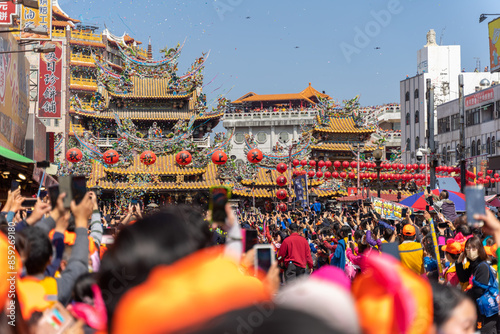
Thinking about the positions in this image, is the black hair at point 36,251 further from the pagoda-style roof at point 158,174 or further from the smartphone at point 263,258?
the pagoda-style roof at point 158,174

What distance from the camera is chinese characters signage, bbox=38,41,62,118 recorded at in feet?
81.9

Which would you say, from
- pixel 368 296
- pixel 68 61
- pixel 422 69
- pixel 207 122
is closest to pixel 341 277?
pixel 368 296

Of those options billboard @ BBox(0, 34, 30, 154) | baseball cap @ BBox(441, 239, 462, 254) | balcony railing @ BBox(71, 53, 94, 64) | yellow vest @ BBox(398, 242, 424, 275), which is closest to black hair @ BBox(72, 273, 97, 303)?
yellow vest @ BBox(398, 242, 424, 275)

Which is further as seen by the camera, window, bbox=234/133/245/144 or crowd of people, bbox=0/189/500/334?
window, bbox=234/133/245/144

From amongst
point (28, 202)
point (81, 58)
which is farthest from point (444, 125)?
point (28, 202)

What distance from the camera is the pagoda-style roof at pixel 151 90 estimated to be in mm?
38531

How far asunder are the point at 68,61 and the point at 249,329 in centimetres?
5179

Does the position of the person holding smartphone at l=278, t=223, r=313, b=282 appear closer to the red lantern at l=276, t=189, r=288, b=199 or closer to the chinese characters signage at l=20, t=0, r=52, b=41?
the chinese characters signage at l=20, t=0, r=52, b=41

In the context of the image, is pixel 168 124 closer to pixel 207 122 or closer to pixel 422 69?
pixel 207 122

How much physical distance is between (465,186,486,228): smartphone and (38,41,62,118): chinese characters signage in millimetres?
21569

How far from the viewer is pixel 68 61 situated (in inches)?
1951

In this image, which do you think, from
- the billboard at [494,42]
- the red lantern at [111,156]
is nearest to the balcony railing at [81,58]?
the red lantern at [111,156]

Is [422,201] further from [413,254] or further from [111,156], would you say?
[111,156]

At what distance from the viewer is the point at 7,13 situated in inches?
500
